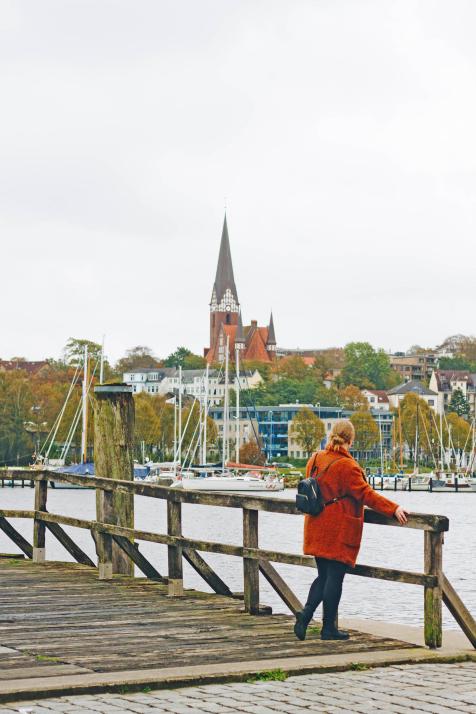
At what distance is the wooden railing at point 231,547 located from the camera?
1080 centimetres

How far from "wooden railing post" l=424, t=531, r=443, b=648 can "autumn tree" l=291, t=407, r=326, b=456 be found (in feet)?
538

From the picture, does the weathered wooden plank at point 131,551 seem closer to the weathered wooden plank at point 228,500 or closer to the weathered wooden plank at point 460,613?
the weathered wooden plank at point 228,500

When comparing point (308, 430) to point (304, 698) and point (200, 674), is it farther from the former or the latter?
point (304, 698)

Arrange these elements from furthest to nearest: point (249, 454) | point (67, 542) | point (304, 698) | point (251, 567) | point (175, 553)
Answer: point (249, 454)
point (67, 542)
point (175, 553)
point (251, 567)
point (304, 698)

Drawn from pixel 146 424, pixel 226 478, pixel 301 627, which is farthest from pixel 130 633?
pixel 146 424

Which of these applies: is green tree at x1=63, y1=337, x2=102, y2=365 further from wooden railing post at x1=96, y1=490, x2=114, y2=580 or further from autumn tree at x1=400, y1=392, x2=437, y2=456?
wooden railing post at x1=96, y1=490, x2=114, y2=580

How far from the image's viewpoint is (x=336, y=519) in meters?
10.9

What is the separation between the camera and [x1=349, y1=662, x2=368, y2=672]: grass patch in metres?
9.85

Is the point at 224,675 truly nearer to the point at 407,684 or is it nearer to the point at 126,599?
the point at 407,684

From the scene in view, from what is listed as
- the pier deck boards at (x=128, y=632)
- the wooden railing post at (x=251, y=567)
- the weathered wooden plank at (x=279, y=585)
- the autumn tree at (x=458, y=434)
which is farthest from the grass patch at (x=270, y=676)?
the autumn tree at (x=458, y=434)

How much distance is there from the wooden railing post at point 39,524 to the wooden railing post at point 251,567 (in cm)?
451

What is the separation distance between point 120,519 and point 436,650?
625 centimetres

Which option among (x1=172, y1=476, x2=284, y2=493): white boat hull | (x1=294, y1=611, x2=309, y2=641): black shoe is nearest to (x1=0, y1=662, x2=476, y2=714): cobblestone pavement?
(x1=294, y1=611, x2=309, y2=641): black shoe

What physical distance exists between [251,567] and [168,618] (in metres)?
1.00
